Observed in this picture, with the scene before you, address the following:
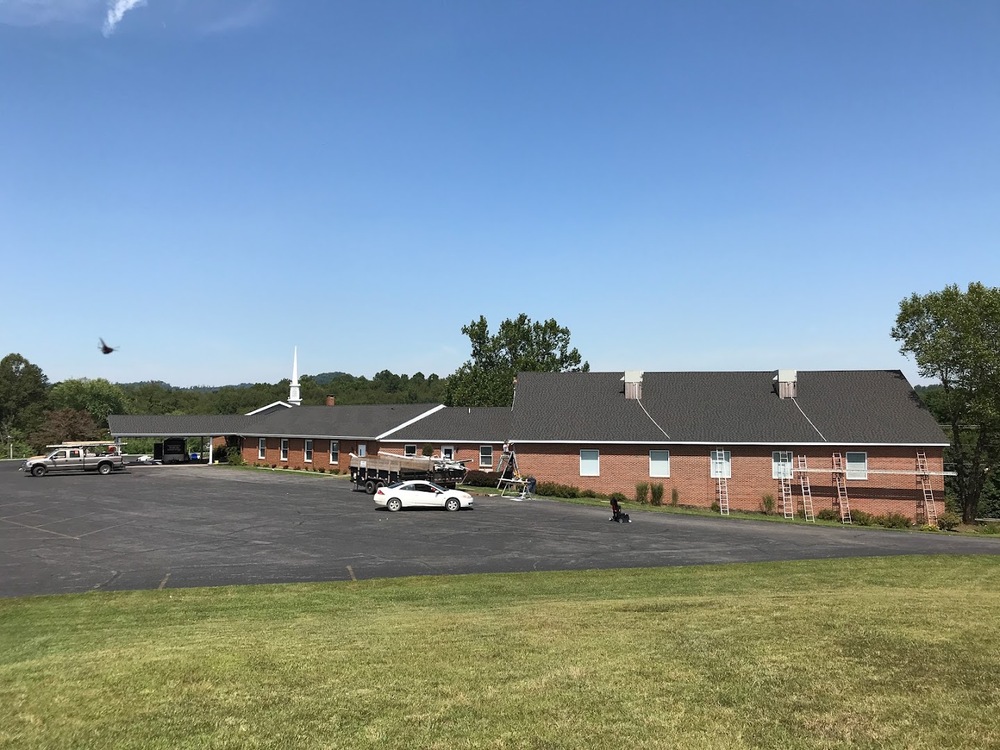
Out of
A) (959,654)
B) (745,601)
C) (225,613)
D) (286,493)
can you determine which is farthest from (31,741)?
(286,493)

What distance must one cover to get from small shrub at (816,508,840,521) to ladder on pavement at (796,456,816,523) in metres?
0.38

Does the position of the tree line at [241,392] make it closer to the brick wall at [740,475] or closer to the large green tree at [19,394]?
the large green tree at [19,394]

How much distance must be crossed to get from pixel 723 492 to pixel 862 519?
23.3ft

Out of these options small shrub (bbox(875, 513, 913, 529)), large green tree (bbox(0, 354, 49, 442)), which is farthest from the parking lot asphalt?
large green tree (bbox(0, 354, 49, 442))

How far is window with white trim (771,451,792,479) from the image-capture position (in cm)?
4028

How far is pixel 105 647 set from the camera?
10.6 meters

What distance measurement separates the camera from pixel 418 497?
3378 cm

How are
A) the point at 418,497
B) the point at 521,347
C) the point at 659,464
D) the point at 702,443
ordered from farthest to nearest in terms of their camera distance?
the point at 521,347, the point at 659,464, the point at 702,443, the point at 418,497

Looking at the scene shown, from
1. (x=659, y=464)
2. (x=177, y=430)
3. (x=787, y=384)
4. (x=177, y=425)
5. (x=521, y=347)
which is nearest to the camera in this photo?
(x=659, y=464)

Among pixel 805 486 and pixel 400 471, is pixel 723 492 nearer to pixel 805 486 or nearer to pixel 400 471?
pixel 805 486

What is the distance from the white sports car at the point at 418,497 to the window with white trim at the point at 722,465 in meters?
15.4

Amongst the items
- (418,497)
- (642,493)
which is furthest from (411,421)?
(418,497)

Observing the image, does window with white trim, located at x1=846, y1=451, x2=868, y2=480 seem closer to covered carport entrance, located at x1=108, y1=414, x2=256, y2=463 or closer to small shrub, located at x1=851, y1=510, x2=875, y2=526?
small shrub, located at x1=851, y1=510, x2=875, y2=526

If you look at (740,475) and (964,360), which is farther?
(964,360)
